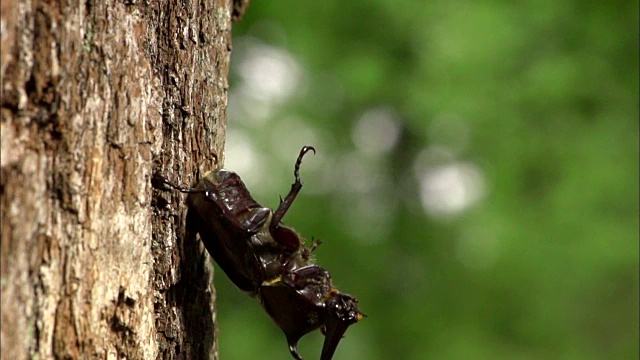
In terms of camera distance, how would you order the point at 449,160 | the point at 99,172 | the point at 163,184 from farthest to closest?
the point at 449,160
the point at 163,184
the point at 99,172

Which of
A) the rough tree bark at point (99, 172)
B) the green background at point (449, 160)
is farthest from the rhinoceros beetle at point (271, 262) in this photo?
the green background at point (449, 160)

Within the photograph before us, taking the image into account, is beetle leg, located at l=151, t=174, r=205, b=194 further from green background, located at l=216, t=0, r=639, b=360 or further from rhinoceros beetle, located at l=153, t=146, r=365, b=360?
green background, located at l=216, t=0, r=639, b=360

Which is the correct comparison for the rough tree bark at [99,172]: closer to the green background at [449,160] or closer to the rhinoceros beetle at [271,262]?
the rhinoceros beetle at [271,262]

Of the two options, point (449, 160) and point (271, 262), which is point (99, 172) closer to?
point (271, 262)

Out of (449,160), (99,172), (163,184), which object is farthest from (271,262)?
(449,160)

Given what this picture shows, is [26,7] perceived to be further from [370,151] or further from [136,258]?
[370,151]

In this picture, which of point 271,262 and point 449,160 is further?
point 449,160
